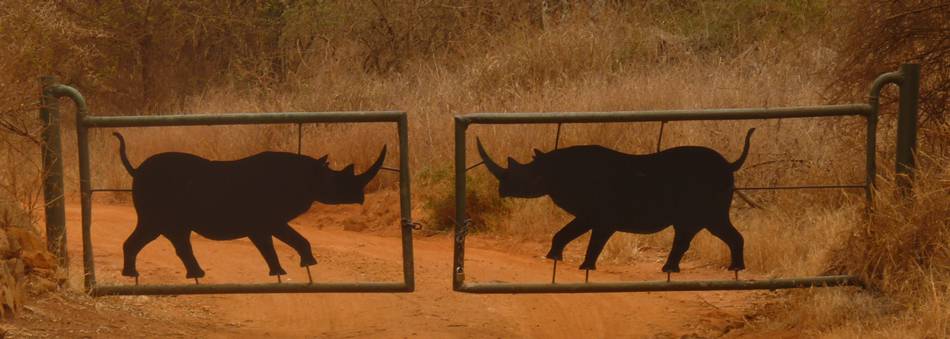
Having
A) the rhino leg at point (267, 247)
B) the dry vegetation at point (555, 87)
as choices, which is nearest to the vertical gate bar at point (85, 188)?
the dry vegetation at point (555, 87)

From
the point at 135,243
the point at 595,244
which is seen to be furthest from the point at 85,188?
the point at 595,244

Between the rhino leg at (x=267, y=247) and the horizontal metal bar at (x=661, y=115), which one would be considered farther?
the rhino leg at (x=267, y=247)

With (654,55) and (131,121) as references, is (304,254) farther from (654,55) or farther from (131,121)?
(654,55)

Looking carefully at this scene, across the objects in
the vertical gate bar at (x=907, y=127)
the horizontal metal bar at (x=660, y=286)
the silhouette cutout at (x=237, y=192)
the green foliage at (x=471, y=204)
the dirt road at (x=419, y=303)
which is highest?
the vertical gate bar at (x=907, y=127)

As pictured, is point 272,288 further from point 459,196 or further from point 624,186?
point 624,186

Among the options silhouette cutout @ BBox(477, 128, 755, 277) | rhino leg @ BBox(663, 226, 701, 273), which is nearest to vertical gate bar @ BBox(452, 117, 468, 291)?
silhouette cutout @ BBox(477, 128, 755, 277)

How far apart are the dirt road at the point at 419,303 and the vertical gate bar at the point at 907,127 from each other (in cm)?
139

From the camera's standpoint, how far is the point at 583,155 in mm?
6816

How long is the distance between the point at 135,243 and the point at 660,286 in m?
2.82

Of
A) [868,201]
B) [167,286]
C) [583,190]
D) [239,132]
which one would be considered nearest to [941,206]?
[868,201]

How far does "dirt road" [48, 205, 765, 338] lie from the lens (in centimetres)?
745

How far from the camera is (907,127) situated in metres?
6.81

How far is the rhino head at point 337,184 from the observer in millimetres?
6805

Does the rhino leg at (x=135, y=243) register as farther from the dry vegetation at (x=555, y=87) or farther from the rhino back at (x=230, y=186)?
the dry vegetation at (x=555, y=87)
